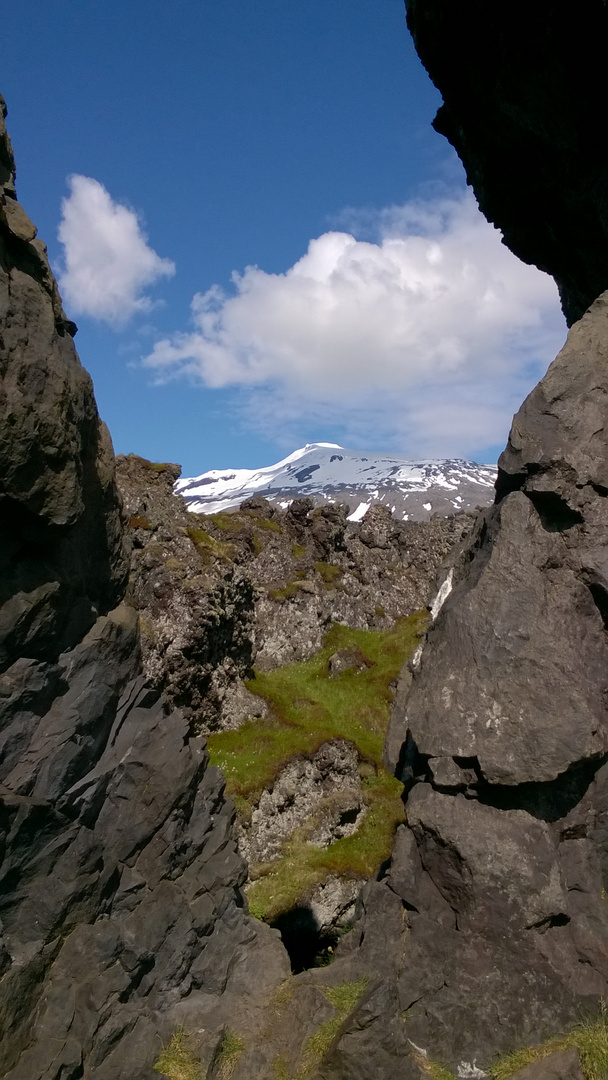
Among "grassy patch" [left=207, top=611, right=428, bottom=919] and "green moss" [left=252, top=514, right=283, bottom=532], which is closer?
"grassy patch" [left=207, top=611, right=428, bottom=919]

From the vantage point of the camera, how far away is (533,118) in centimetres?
1925

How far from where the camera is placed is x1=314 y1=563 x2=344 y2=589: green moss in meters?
43.5

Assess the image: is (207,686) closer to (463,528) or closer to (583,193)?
(583,193)

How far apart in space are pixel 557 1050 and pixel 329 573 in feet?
110

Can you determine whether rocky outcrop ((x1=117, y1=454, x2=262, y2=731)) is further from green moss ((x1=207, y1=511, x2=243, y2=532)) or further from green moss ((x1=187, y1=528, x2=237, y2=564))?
green moss ((x1=207, y1=511, x2=243, y2=532))

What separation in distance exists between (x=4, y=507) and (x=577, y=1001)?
14.8 m

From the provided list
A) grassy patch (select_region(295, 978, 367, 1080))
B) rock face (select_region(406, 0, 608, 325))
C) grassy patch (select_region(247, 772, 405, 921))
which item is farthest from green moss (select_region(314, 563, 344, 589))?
grassy patch (select_region(295, 978, 367, 1080))

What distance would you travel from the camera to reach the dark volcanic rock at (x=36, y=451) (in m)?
11.8

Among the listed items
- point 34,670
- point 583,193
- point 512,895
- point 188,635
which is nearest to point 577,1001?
point 512,895

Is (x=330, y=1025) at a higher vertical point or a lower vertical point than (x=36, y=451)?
lower

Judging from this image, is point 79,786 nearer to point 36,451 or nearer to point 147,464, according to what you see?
point 36,451

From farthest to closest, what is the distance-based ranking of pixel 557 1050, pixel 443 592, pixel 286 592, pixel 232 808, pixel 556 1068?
pixel 286 592 → pixel 443 592 → pixel 232 808 → pixel 557 1050 → pixel 556 1068

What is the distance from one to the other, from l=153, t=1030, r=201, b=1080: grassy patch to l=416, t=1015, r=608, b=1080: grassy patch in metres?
4.57

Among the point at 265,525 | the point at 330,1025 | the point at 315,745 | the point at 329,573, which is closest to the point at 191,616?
the point at 315,745
